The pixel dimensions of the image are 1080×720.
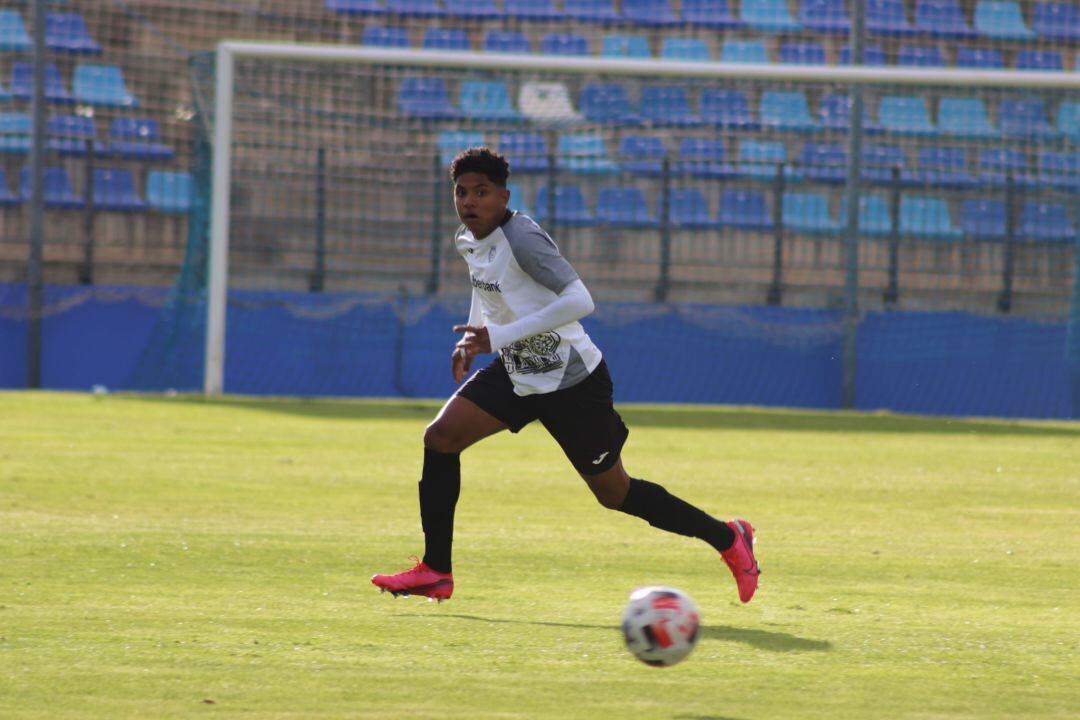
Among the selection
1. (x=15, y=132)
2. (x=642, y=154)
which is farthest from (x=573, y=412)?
(x=15, y=132)

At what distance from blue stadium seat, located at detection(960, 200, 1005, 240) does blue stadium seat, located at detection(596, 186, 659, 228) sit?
12.0ft

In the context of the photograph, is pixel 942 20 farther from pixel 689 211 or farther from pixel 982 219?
pixel 689 211

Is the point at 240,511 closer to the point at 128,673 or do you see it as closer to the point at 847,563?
the point at 847,563

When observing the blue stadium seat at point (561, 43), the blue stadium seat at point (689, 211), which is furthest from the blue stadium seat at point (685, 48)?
the blue stadium seat at point (689, 211)

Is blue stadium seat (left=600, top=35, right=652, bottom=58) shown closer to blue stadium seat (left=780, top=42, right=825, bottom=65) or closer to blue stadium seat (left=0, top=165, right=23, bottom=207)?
blue stadium seat (left=780, top=42, right=825, bottom=65)

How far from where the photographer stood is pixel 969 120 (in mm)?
18719

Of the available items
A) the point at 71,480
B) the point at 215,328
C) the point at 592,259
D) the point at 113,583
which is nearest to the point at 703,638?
the point at 113,583

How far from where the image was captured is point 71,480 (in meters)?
10.0

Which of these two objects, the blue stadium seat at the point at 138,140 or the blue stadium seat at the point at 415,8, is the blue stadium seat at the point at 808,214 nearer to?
the blue stadium seat at the point at 415,8

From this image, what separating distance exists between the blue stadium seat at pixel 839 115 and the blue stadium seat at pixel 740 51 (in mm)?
3706

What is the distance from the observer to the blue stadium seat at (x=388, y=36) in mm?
22297

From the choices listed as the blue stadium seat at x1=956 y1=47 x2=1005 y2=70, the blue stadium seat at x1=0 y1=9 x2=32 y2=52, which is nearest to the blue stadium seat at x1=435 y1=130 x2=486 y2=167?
the blue stadium seat at x1=0 y1=9 x2=32 y2=52

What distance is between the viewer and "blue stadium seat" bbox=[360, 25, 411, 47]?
2230cm

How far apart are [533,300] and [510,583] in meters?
1.31
